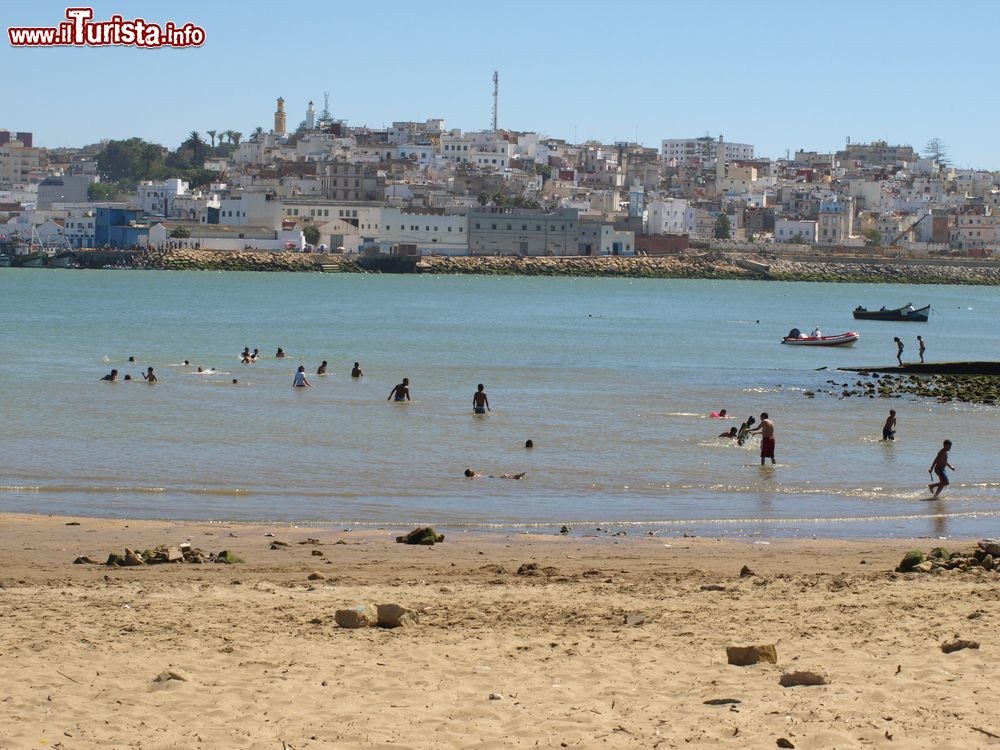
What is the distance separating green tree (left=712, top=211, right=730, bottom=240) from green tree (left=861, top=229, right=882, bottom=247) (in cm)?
1751

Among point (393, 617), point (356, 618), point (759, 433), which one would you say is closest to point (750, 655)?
point (393, 617)

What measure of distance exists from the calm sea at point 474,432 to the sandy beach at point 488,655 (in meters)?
4.49

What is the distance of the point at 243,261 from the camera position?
403 feet

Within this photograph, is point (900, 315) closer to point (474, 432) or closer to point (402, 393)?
point (402, 393)

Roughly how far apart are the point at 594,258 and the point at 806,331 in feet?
207

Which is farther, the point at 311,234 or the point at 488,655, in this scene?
the point at 311,234

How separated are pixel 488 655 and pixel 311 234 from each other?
12037 centimetres

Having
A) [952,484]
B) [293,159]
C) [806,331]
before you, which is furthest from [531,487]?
[293,159]

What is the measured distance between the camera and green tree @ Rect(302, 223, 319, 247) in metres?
127

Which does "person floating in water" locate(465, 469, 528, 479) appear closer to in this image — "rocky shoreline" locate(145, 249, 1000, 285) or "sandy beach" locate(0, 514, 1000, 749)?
"sandy beach" locate(0, 514, 1000, 749)

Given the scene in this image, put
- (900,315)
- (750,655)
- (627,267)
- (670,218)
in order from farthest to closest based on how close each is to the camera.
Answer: (670,218)
(627,267)
(900,315)
(750,655)

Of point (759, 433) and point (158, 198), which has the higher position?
point (158, 198)

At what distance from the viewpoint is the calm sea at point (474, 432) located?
17188 mm

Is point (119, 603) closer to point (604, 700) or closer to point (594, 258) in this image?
point (604, 700)
